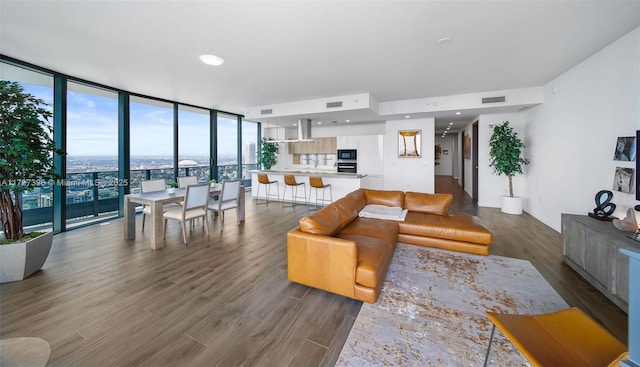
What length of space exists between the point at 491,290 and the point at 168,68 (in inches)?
213

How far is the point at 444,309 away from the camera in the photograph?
212cm

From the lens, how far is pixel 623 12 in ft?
8.13

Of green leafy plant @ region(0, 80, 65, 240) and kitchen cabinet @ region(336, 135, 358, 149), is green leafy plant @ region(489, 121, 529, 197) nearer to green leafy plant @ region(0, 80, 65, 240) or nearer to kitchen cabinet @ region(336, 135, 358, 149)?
kitchen cabinet @ region(336, 135, 358, 149)

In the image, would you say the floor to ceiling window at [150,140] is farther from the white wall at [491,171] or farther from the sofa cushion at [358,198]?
the white wall at [491,171]

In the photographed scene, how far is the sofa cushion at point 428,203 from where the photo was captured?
3.90 m

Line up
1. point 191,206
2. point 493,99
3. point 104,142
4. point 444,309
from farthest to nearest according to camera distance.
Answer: point 493,99, point 104,142, point 191,206, point 444,309

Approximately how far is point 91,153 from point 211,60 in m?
3.40

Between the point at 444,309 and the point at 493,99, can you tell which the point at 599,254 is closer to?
the point at 444,309

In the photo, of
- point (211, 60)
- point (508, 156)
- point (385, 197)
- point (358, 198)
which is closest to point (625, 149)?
point (508, 156)

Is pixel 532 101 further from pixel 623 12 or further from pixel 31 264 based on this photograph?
pixel 31 264

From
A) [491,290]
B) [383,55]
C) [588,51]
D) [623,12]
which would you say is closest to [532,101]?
[588,51]

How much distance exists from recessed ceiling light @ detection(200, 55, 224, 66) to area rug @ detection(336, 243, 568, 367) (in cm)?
377

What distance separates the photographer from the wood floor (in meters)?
1.68

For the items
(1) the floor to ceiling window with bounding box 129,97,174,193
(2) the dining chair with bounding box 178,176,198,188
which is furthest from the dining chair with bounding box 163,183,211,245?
(1) the floor to ceiling window with bounding box 129,97,174,193
